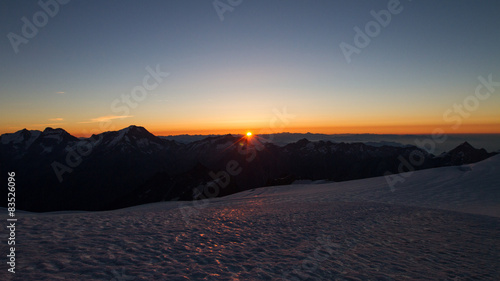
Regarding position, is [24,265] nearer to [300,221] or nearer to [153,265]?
[153,265]

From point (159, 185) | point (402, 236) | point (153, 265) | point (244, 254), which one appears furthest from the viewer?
point (159, 185)

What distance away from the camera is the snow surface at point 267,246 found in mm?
7523

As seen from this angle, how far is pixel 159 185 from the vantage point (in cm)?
19050

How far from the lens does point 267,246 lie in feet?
33.0

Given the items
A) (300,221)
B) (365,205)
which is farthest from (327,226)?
(365,205)

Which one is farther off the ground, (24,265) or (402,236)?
(24,265)

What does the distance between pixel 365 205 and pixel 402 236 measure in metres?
8.55

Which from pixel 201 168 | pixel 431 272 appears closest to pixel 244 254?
pixel 431 272

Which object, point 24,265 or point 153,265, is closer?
point 24,265

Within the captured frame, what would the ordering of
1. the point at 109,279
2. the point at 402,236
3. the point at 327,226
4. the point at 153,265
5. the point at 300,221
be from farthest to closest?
the point at 300,221 → the point at 327,226 → the point at 402,236 → the point at 153,265 → the point at 109,279

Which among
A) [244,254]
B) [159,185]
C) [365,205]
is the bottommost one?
[159,185]

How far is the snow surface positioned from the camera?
752cm

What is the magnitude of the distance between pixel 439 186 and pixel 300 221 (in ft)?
69.4

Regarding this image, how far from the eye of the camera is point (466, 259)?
9.36 metres
